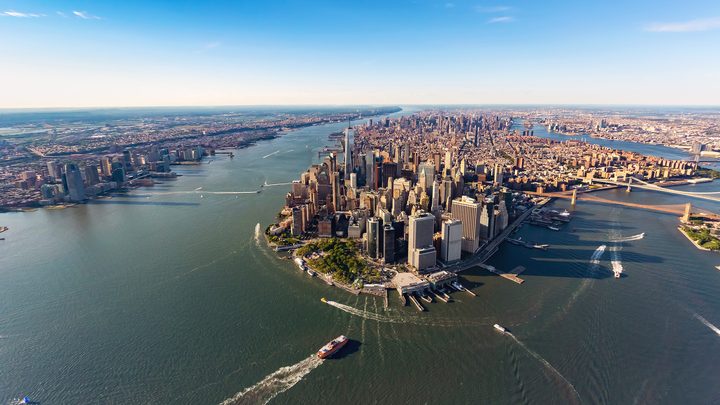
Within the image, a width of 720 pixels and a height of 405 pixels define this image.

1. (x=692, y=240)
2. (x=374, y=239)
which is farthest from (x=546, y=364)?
(x=692, y=240)

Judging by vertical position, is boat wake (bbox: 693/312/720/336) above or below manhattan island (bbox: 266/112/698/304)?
below

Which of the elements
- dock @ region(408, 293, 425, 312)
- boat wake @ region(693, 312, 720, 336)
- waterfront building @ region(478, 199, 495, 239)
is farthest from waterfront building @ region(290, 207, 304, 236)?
boat wake @ region(693, 312, 720, 336)

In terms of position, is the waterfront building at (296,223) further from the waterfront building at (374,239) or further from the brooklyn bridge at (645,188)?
the brooklyn bridge at (645,188)

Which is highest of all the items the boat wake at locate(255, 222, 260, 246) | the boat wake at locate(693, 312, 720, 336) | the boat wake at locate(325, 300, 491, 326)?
the boat wake at locate(255, 222, 260, 246)

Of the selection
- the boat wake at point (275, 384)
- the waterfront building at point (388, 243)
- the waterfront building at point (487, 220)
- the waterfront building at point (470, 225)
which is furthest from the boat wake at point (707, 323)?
the boat wake at point (275, 384)

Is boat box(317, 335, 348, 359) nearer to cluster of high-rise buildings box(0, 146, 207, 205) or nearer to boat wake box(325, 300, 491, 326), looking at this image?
boat wake box(325, 300, 491, 326)
